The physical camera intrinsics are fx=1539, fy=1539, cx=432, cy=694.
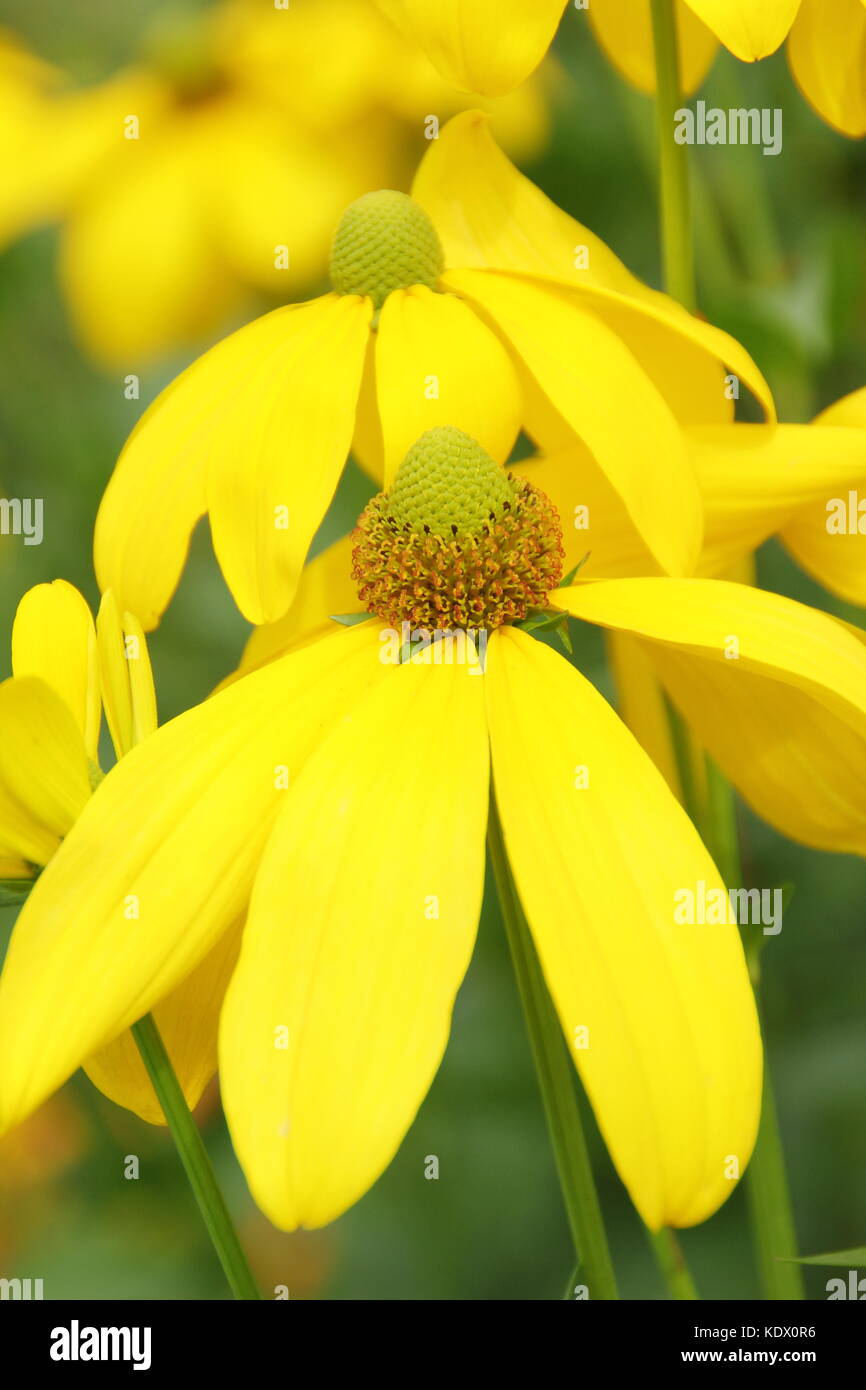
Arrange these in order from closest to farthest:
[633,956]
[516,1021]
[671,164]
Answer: [633,956] → [671,164] → [516,1021]

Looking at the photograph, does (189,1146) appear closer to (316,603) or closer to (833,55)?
(316,603)

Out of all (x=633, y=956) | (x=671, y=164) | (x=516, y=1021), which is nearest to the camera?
(x=633, y=956)

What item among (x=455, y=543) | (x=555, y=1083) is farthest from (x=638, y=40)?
(x=555, y=1083)

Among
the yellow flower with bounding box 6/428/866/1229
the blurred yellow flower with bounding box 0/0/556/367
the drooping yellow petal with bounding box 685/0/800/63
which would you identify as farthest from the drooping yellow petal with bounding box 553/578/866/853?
the blurred yellow flower with bounding box 0/0/556/367

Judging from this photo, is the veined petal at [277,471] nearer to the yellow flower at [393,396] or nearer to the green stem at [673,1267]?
the yellow flower at [393,396]

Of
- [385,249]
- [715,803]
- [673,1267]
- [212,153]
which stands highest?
[212,153]

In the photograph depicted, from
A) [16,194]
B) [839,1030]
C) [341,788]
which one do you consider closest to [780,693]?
[341,788]

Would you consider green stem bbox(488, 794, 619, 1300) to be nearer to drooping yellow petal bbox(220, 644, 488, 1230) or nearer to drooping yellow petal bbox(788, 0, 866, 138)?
drooping yellow petal bbox(220, 644, 488, 1230)
